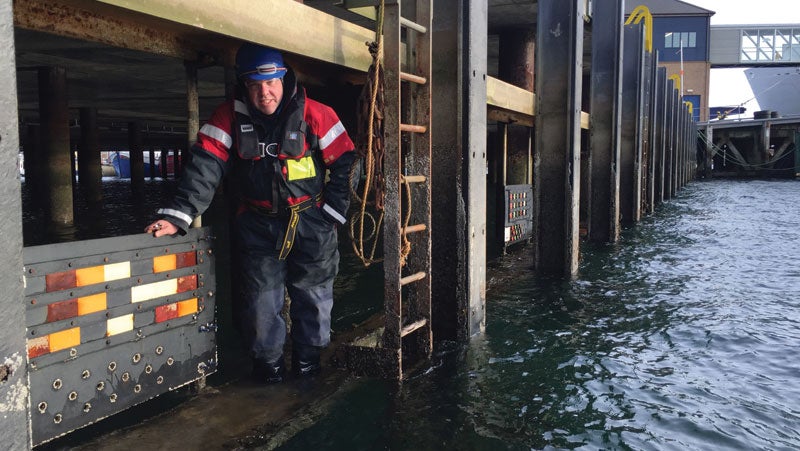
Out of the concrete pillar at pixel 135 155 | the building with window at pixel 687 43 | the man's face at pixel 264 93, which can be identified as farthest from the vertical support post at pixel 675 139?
the building with window at pixel 687 43

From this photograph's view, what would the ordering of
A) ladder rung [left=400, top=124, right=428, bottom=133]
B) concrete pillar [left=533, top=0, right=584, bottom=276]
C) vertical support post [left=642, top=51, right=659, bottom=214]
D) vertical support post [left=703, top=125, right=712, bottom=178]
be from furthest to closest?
vertical support post [left=703, top=125, right=712, bottom=178] → vertical support post [left=642, top=51, right=659, bottom=214] → concrete pillar [left=533, top=0, right=584, bottom=276] → ladder rung [left=400, top=124, right=428, bottom=133]

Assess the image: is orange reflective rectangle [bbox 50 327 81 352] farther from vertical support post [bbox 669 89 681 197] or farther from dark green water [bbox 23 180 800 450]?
vertical support post [bbox 669 89 681 197]

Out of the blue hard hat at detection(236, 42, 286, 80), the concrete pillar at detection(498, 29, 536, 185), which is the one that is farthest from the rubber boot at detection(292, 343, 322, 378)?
the concrete pillar at detection(498, 29, 536, 185)

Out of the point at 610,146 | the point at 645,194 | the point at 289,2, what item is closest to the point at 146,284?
the point at 289,2

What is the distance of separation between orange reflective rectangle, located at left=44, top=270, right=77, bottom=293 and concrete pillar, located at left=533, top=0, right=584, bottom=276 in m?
5.88

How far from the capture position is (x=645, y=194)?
16203 mm

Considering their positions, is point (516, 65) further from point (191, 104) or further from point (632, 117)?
point (191, 104)

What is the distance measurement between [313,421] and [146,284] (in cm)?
116

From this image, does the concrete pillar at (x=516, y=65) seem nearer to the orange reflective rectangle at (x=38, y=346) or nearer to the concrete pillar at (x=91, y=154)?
the concrete pillar at (x=91, y=154)

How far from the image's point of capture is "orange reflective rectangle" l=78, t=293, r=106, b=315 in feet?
10.3

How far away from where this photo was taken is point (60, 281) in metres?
3.04

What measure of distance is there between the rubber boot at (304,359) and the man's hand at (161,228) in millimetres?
1169

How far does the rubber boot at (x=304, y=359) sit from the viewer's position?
14.0 feet

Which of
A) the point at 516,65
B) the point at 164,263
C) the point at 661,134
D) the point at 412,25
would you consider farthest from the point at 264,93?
the point at 661,134
